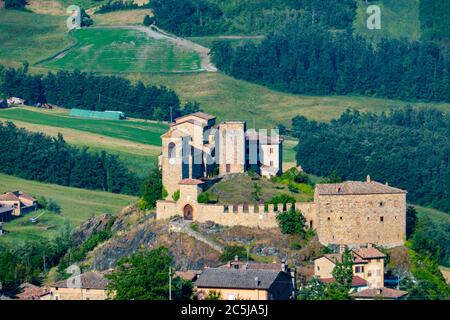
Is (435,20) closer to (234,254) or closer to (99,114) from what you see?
(99,114)

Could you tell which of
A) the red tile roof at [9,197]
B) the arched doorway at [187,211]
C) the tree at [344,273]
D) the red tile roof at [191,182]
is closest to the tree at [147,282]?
the tree at [344,273]

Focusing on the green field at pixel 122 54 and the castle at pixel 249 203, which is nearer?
the castle at pixel 249 203

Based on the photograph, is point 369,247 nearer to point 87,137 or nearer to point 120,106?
point 87,137

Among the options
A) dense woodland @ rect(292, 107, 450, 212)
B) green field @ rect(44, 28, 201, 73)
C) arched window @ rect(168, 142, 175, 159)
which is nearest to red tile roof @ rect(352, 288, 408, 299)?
arched window @ rect(168, 142, 175, 159)

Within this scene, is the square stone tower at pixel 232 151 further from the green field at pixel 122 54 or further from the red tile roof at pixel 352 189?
the green field at pixel 122 54

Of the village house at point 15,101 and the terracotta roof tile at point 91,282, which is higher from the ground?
the terracotta roof tile at point 91,282

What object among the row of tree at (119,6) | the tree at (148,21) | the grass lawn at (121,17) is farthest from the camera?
the row of tree at (119,6)

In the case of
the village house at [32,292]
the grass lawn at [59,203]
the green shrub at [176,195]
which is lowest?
the grass lawn at [59,203]

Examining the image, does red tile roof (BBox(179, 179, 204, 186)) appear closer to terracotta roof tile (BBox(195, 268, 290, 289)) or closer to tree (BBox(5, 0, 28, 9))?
terracotta roof tile (BBox(195, 268, 290, 289))
